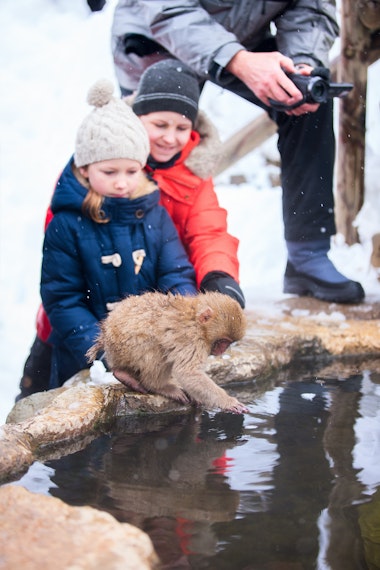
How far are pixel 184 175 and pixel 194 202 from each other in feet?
0.53

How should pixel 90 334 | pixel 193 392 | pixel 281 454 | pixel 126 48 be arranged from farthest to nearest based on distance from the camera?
1. pixel 126 48
2. pixel 90 334
3. pixel 193 392
4. pixel 281 454

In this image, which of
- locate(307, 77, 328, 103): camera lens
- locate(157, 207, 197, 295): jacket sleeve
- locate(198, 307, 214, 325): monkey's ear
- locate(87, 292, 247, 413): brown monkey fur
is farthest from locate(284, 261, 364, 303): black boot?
locate(198, 307, 214, 325): monkey's ear

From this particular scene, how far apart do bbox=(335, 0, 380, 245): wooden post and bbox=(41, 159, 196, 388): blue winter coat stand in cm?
263

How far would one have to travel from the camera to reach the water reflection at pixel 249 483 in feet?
5.62

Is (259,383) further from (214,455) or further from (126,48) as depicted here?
(126,48)

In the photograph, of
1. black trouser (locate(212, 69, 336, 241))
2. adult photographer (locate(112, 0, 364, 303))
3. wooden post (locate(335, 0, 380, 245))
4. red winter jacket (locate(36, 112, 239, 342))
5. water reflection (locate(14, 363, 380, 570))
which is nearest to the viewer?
water reflection (locate(14, 363, 380, 570))

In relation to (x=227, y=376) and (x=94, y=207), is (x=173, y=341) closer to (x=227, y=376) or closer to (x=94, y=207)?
(x=227, y=376)

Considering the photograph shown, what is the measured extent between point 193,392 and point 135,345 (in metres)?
0.27

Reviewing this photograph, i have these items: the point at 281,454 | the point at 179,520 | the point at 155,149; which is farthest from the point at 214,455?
the point at 155,149

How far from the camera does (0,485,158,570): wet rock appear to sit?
4.79 ft

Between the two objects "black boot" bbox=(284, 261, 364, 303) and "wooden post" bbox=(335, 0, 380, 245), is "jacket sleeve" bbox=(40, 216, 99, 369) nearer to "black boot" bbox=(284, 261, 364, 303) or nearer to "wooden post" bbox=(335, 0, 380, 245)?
"black boot" bbox=(284, 261, 364, 303)

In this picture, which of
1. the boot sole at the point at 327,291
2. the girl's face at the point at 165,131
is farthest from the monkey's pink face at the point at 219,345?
the boot sole at the point at 327,291

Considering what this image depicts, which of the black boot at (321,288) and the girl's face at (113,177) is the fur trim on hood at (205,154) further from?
the black boot at (321,288)

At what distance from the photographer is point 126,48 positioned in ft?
13.4
